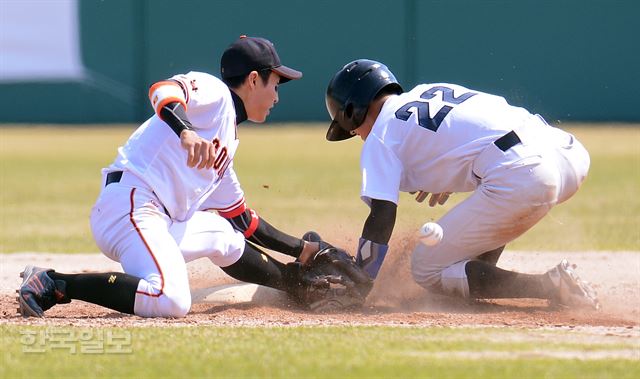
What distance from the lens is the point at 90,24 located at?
21.1 meters

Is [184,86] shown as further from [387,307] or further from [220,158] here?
[387,307]

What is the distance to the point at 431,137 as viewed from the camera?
5.54 metres

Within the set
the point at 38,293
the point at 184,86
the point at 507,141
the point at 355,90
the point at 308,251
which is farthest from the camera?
the point at 308,251

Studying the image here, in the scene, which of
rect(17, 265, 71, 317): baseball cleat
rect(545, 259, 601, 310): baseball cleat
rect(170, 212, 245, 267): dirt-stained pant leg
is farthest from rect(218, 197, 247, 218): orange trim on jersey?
rect(545, 259, 601, 310): baseball cleat

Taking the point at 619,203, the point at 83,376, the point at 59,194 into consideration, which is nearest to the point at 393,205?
the point at 83,376

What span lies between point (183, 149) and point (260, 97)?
65 centimetres

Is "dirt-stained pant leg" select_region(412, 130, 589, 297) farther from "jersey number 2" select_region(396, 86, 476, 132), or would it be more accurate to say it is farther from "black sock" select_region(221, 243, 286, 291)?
"black sock" select_region(221, 243, 286, 291)

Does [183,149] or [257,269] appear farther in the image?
[257,269]

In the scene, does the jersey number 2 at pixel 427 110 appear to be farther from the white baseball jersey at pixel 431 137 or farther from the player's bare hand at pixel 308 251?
the player's bare hand at pixel 308 251

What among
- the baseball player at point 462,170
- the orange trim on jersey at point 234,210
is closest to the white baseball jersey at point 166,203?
the orange trim on jersey at point 234,210

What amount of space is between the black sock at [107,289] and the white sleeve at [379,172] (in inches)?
47.9

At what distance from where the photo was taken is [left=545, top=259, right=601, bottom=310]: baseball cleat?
18.5 feet

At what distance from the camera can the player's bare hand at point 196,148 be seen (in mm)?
4855

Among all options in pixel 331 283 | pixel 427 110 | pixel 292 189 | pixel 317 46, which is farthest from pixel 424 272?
pixel 317 46
